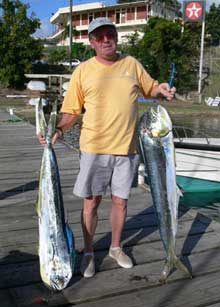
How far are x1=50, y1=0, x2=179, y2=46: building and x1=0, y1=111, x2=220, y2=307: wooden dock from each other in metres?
46.7

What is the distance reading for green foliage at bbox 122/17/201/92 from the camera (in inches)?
1173

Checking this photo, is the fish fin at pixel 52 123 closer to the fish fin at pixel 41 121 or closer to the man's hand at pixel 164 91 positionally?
the fish fin at pixel 41 121

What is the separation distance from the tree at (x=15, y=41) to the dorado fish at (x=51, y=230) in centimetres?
2667

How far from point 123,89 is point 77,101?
0.33 metres

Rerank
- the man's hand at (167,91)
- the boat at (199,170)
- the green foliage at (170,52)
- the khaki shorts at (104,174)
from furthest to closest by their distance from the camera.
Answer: the green foliage at (170,52) → the boat at (199,170) → the khaki shorts at (104,174) → the man's hand at (167,91)

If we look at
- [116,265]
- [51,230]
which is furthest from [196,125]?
[51,230]

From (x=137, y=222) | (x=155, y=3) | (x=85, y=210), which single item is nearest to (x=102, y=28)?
(x=85, y=210)

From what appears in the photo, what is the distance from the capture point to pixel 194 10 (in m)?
29.0

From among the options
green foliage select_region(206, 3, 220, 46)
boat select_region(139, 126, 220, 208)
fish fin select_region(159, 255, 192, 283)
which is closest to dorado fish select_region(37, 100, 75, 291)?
fish fin select_region(159, 255, 192, 283)

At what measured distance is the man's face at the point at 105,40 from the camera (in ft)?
9.64

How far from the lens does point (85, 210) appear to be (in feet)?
10.4

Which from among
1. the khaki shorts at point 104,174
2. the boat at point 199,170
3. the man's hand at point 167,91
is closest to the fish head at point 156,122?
the man's hand at point 167,91

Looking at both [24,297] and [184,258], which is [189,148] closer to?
[184,258]

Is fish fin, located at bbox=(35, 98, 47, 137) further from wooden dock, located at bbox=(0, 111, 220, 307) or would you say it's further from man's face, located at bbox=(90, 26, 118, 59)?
wooden dock, located at bbox=(0, 111, 220, 307)
